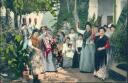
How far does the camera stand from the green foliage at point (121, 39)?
1006cm

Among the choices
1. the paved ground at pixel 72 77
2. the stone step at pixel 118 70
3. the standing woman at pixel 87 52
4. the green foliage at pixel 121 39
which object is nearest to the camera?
the paved ground at pixel 72 77

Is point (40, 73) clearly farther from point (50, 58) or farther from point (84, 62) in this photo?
point (84, 62)

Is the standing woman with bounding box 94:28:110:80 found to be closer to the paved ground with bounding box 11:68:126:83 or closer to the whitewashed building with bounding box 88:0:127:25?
the paved ground with bounding box 11:68:126:83

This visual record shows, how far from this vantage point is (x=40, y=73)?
400 inches

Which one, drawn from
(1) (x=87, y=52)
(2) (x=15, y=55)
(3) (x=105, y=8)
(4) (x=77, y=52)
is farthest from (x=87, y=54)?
(2) (x=15, y=55)

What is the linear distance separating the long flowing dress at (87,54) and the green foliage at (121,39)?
2.11 feet

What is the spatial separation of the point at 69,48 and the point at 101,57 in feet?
4.16

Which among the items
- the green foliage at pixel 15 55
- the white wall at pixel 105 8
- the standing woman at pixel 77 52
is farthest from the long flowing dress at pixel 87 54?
the green foliage at pixel 15 55

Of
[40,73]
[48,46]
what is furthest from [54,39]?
[40,73]

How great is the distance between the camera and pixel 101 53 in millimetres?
9953

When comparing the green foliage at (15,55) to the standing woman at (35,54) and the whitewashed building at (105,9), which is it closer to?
the standing woman at (35,54)

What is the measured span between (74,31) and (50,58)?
108 cm

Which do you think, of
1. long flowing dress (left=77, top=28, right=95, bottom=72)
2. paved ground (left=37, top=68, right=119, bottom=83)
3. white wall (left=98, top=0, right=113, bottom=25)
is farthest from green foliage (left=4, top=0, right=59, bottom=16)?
paved ground (left=37, top=68, right=119, bottom=83)

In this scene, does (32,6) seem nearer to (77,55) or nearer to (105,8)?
(77,55)
